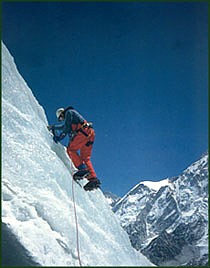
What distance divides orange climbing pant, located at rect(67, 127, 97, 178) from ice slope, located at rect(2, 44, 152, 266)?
45 cm

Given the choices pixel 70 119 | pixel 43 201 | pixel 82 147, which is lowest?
pixel 43 201

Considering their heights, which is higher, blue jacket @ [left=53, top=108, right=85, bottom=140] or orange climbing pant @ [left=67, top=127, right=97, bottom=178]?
blue jacket @ [left=53, top=108, right=85, bottom=140]

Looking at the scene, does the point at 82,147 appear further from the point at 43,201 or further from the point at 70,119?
the point at 43,201

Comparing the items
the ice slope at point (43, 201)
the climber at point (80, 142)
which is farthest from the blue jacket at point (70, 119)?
the ice slope at point (43, 201)

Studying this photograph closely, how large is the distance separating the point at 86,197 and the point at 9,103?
3.67 m

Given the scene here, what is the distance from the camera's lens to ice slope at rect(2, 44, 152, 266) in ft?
26.0

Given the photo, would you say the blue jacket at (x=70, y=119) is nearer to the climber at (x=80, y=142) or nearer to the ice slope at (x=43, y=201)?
the climber at (x=80, y=142)

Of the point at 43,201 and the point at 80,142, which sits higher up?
the point at 80,142

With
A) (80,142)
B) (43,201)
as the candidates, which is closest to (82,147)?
(80,142)

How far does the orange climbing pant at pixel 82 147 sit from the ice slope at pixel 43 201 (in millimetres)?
451

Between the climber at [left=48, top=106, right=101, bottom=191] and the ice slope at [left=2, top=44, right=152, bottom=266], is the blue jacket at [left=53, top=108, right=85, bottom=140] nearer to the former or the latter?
the climber at [left=48, top=106, right=101, bottom=191]

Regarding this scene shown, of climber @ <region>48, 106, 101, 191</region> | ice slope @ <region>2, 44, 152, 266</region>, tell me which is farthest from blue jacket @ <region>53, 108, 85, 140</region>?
ice slope @ <region>2, 44, 152, 266</region>

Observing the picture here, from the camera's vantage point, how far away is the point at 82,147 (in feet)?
34.1

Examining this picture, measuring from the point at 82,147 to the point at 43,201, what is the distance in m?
2.39
